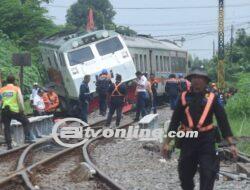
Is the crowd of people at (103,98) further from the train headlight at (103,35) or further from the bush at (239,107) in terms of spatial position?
the train headlight at (103,35)

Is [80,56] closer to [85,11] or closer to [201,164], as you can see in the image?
[201,164]

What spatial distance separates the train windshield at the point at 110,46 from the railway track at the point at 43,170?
34.6ft

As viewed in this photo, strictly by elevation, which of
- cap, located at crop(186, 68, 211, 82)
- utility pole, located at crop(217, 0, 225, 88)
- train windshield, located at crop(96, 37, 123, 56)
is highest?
cap, located at crop(186, 68, 211, 82)

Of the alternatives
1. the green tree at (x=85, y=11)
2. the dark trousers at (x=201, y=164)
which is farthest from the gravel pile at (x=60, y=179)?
the green tree at (x=85, y=11)

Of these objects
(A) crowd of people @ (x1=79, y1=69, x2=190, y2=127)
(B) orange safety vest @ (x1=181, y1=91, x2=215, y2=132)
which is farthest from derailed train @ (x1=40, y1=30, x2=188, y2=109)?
(B) orange safety vest @ (x1=181, y1=91, x2=215, y2=132)

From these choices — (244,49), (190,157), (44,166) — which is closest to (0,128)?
(44,166)

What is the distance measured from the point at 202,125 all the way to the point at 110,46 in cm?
2132

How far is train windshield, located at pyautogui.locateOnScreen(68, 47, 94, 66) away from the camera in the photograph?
28.5 meters

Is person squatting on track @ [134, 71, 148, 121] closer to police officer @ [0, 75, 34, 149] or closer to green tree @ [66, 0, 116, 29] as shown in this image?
police officer @ [0, 75, 34, 149]

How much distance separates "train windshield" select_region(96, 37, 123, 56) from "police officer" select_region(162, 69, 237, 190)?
68.7 ft

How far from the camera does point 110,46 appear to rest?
1150 inches

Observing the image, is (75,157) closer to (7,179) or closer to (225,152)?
(225,152)

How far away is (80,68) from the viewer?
2864 centimetres

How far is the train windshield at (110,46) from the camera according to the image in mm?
29016
